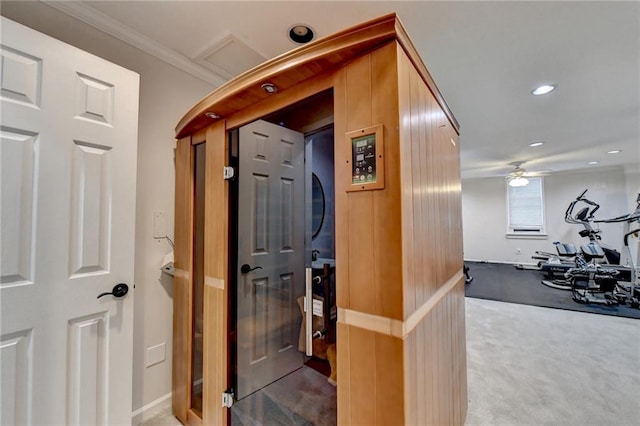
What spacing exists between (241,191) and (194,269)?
0.64 meters

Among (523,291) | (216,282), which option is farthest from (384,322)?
(523,291)

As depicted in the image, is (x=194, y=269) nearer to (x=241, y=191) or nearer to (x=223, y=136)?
(x=241, y=191)

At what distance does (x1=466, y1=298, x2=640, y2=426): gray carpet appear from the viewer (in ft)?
6.27

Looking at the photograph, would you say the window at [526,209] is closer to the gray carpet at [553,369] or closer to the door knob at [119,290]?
the gray carpet at [553,369]

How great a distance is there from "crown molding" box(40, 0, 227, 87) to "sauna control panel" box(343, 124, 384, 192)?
1780mm

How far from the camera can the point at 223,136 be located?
1.60 metres

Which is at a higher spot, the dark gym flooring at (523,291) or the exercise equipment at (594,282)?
the exercise equipment at (594,282)

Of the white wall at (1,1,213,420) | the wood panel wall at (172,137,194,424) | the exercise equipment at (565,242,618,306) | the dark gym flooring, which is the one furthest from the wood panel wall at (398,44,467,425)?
the exercise equipment at (565,242,618,306)

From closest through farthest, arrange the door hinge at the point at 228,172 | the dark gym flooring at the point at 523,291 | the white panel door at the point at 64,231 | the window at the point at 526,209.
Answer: the white panel door at the point at 64,231 → the door hinge at the point at 228,172 → the dark gym flooring at the point at 523,291 → the window at the point at 526,209

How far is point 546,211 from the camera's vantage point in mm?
7215

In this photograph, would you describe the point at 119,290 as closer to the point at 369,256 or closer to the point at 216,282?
the point at 216,282

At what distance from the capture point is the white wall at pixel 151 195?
1.78 meters

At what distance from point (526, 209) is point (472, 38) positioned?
7.64 m

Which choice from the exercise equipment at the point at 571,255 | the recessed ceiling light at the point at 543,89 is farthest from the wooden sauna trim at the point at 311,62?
the exercise equipment at the point at 571,255
